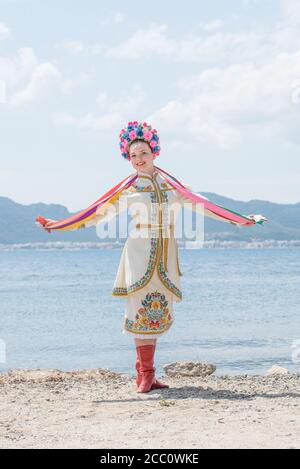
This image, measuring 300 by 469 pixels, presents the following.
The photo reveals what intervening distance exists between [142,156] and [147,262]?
97 cm

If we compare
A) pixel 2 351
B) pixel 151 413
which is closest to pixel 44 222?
pixel 151 413

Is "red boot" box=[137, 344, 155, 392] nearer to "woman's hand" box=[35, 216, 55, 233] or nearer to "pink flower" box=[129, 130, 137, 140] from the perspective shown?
"woman's hand" box=[35, 216, 55, 233]

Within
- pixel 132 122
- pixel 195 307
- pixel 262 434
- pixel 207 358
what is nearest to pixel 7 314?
pixel 195 307

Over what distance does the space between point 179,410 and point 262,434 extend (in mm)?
991

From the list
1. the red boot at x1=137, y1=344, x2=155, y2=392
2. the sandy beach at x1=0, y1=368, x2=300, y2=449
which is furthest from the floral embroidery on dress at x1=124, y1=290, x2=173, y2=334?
the sandy beach at x1=0, y1=368, x2=300, y2=449

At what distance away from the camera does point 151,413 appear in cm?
621

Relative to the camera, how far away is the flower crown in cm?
727

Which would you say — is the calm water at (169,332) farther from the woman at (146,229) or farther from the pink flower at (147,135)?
the pink flower at (147,135)

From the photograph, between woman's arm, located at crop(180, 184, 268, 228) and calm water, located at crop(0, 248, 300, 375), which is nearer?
woman's arm, located at crop(180, 184, 268, 228)

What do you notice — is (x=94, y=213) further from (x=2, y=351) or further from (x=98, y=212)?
(x=2, y=351)

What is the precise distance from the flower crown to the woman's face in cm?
5

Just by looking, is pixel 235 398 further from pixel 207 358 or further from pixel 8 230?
pixel 8 230

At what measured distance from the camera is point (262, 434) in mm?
5441

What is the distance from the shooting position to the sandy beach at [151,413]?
17.7ft
